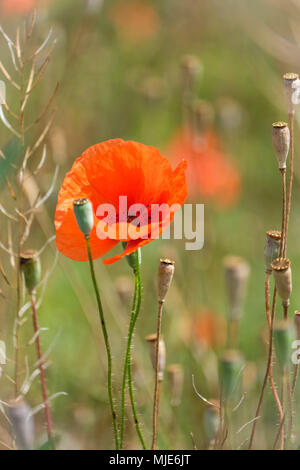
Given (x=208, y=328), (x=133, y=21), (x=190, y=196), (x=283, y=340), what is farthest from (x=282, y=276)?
(x=133, y=21)

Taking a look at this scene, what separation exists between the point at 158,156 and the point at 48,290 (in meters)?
0.96

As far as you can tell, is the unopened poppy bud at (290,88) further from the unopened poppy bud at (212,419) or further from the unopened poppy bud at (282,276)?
the unopened poppy bud at (212,419)

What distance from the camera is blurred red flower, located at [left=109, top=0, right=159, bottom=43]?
2107 millimetres

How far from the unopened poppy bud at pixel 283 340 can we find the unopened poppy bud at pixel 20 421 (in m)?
0.24

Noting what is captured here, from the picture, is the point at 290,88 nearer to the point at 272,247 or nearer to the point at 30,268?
the point at 272,247

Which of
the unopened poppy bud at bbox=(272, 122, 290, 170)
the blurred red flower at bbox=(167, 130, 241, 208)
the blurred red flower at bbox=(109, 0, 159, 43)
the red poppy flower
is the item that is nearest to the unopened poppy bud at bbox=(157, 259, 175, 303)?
the red poppy flower

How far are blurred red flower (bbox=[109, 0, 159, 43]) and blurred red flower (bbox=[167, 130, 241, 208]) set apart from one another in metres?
0.51

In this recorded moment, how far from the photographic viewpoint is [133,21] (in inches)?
83.4

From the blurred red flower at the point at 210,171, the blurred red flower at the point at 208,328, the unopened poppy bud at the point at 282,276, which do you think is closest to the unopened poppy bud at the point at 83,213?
the unopened poppy bud at the point at 282,276

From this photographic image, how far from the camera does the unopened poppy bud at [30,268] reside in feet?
2.25

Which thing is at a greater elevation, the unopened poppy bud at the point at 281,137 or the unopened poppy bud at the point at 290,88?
the unopened poppy bud at the point at 290,88

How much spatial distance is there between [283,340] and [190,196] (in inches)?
40.4

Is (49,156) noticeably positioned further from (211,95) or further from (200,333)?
(211,95)

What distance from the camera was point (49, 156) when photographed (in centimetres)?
141
